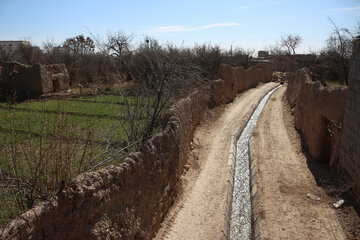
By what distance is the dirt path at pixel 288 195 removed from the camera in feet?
22.7

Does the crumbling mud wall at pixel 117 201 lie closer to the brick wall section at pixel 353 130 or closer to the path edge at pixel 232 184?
the path edge at pixel 232 184

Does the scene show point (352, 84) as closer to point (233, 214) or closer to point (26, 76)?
point (233, 214)

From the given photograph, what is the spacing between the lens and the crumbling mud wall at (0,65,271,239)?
3.56m

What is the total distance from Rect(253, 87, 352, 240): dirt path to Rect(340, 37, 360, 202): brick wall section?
0.92 metres

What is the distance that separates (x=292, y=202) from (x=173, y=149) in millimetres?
3351

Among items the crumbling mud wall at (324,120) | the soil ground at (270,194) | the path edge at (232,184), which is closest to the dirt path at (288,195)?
the soil ground at (270,194)

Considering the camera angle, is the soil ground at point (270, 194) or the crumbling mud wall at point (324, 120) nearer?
the soil ground at point (270, 194)

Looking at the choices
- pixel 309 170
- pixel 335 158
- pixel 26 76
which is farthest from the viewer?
pixel 26 76

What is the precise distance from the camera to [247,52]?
133 feet

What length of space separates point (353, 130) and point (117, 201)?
6.16m

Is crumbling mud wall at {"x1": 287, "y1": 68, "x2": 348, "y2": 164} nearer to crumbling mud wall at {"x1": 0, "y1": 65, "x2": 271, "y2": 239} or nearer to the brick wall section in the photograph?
the brick wall section

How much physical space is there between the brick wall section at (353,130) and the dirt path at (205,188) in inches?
129

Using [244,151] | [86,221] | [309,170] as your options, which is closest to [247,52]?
[244,151]

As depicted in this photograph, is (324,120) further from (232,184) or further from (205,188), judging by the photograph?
(205,188)
